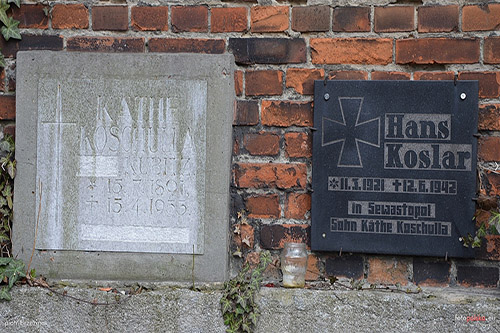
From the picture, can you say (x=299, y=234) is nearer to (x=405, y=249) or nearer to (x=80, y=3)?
(x=405, y=249)

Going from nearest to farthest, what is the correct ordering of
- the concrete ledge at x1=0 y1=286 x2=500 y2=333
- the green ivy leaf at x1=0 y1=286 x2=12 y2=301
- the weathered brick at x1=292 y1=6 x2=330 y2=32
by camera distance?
the concrete ledge at x1=0 y1=286 x2=500 y2=333 → the green ivy leaf at x1=0 y1=286 x2=12 y2=301 → the weathered brick at x1=292 y1=6 x2=330 y2=32

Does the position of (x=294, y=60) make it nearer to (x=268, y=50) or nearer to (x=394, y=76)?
(x=268, y=50)

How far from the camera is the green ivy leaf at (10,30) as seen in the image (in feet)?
7.49

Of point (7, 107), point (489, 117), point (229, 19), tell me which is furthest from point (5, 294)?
point (489, 117)

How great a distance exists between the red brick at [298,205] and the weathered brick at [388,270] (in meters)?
0.33

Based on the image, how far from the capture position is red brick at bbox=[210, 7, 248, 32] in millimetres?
2238

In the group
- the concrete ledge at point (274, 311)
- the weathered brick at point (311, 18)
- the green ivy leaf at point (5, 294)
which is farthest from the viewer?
the weathered brick at point (311, 18)

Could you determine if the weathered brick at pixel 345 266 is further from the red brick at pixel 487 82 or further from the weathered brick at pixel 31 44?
the weathered brick at pixel 31 44

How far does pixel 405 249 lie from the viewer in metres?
2.14

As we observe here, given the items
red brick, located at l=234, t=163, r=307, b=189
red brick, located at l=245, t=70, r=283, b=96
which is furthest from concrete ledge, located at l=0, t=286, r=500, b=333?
red brick, located at l=245, t=70, r=283, b=96

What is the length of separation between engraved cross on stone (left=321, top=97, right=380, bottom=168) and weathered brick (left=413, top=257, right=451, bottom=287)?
448mm

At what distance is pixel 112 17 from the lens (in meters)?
2.27

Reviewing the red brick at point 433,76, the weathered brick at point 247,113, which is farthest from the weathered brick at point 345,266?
the red brick at point 433,76

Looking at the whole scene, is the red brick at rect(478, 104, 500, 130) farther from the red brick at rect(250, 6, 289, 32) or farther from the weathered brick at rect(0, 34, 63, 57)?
the weathered brick at rect(0, 34, 63, 57)
